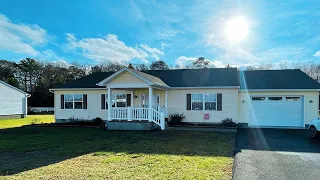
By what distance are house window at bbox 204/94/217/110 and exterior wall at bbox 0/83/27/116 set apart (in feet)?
72.1

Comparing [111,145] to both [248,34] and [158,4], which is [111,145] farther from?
[248,34]

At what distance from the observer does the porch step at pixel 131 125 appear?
1398cm

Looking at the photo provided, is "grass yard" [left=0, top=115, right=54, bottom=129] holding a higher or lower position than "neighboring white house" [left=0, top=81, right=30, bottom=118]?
lower

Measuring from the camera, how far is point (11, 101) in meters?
25.9

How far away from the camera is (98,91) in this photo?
59.9ft

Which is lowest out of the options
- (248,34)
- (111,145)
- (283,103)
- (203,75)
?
(111,145)

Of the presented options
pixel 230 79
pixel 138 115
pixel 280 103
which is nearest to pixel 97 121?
pixel 138 115

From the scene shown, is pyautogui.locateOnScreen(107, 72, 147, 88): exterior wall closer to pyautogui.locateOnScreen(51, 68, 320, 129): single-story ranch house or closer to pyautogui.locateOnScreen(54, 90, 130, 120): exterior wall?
pyautogui.locateOnScreen(51, 68, 320, 129): single-story ranch house

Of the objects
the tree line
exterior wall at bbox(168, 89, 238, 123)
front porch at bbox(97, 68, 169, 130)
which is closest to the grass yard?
front porch at bbox(97, 68, 169, 130)

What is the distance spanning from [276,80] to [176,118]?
8.23m

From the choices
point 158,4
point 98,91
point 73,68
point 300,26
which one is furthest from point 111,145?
point 73,68

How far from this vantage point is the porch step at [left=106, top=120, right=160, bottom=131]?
45.9 feet

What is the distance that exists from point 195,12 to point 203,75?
6.68 meters

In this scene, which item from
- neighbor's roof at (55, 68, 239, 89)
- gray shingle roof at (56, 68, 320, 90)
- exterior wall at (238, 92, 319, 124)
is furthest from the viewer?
neighbor's roof at (55, 68, 239, 89)
